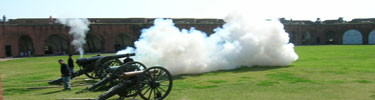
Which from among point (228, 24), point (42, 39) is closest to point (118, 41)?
point (42, 39)

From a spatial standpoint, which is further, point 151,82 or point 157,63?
point 157,63

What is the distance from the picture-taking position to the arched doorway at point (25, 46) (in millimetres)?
38656

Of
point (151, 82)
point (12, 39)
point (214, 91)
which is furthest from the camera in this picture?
point (12, 39)

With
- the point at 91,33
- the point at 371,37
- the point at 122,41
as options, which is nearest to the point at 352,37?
the point at 371,37

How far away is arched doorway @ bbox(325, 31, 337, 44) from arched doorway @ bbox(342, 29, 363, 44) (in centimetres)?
162

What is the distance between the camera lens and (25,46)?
39.3 m

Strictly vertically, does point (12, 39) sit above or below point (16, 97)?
above

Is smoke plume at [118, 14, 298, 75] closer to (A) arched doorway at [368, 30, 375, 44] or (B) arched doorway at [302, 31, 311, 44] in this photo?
(B) arched doorway at [302, 31, 311, 44]

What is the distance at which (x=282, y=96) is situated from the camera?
27.9 ft

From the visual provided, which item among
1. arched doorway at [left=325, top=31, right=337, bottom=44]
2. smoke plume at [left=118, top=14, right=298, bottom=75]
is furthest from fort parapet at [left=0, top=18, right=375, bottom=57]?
smoke plume at [left=118, top=14, right=298, bottom=75]

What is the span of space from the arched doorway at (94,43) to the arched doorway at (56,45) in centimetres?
249

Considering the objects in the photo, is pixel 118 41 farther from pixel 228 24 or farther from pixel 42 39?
pixel 228 24

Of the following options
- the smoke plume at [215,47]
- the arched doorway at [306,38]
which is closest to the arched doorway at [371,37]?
the arched doorway at [306,38]

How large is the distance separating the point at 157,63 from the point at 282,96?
21.1 ft
